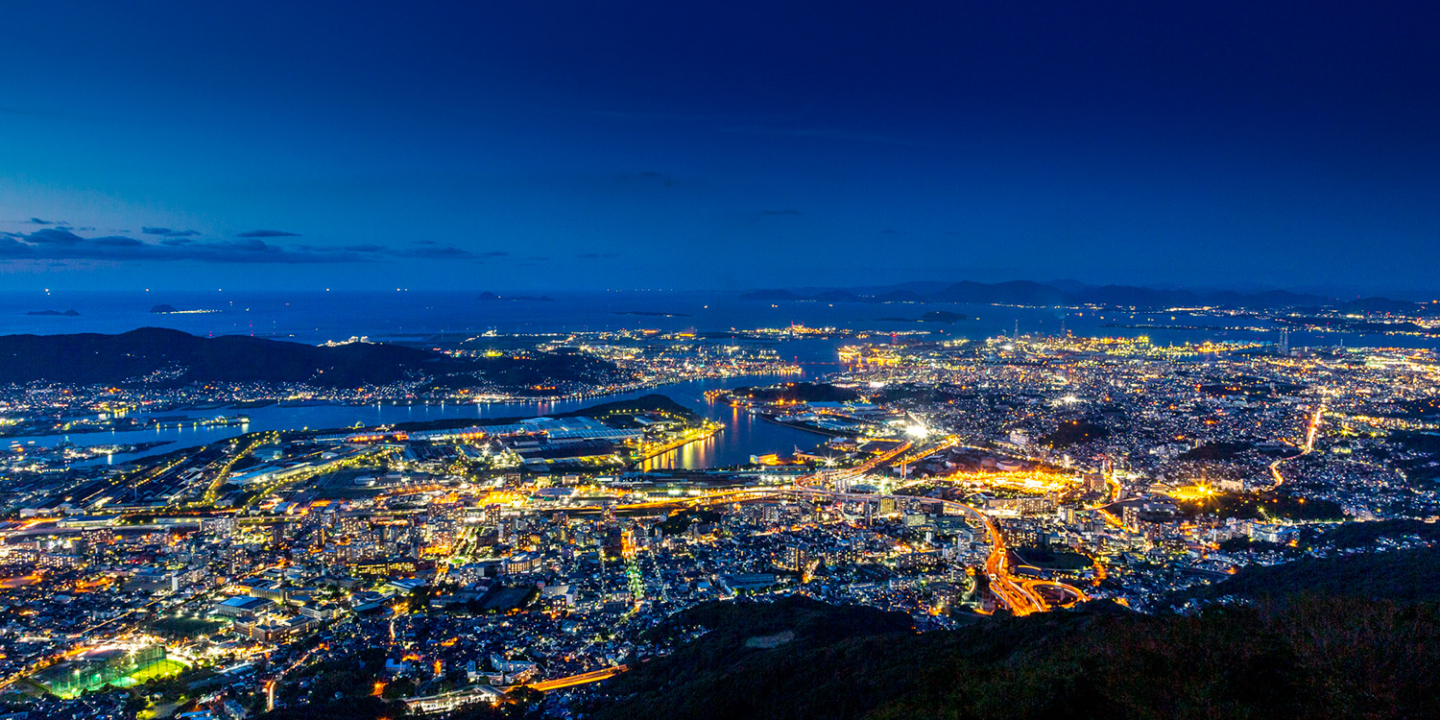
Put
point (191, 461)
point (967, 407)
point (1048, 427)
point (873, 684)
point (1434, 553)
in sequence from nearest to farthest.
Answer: point (873, 684) → point (1434, 553) → point (191, 461) → point (1048, 427) → point (967, 407)

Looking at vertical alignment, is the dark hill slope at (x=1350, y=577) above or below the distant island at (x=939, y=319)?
below

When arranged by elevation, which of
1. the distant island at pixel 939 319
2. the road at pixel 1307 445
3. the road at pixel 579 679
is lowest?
the road at pixel 579 679

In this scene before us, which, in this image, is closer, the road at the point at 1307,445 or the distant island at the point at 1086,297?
the road at the point at 1307,445

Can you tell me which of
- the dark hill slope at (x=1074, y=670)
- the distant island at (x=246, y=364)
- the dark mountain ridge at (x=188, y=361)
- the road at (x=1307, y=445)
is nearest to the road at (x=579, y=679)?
the dark hill slope at (x=1074, y=670)

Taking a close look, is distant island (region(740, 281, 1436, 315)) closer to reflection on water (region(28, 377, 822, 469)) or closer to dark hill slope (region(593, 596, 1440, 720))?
reflection on water (region(28, 377, 822, 469))

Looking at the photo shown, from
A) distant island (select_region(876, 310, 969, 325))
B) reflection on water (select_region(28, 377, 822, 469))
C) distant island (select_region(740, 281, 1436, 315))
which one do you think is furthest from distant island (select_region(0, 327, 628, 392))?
distant island (select_region(740, 281, 1436, 315))

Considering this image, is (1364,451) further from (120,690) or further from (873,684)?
(120,690)

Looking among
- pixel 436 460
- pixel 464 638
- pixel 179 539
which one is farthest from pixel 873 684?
pixel 436 460

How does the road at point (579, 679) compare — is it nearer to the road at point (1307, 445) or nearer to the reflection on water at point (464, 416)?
the reflection on water at point (464, 416)

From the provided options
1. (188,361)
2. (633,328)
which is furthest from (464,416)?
(633,328)
